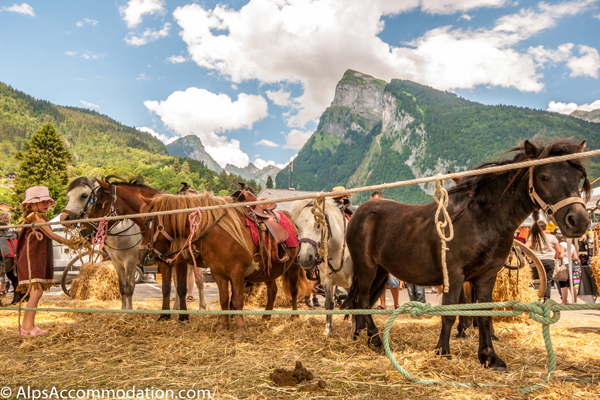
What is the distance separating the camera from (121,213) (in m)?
5.64

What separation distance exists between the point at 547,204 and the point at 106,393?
3470 mm

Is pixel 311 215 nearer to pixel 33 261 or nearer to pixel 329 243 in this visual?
pixel 329 243

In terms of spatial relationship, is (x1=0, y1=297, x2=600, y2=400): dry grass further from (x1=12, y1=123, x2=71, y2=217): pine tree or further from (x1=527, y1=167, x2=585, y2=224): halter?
(x1=12, y1=123, x2=71, y2=217): pine tree

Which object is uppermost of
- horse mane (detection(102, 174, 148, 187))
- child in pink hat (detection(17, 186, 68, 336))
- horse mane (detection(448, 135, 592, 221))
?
horse mane (detection(102, 174, 148, 187))

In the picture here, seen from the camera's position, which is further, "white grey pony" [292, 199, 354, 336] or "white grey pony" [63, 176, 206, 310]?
"white grey pony" [63, 176, 206, 310]

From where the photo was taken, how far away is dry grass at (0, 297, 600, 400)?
8.39ft

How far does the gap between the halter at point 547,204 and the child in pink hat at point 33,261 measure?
5.21 m

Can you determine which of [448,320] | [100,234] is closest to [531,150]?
[448,320]

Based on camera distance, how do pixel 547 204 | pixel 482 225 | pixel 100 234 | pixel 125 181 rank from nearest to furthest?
pixel 547 204 < pixel 482 225 < pixel 100 234 < pixel 125 181

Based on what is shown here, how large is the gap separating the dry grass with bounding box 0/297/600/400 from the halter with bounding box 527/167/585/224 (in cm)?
121

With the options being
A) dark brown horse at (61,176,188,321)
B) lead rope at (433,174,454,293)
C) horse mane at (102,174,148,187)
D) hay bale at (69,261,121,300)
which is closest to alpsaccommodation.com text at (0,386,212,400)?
lead rope at (433,174,454,293)

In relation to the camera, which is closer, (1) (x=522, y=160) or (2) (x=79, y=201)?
(1) (x=522, y=160)

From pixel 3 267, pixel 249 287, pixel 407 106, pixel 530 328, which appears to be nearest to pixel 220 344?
pixel 249 287

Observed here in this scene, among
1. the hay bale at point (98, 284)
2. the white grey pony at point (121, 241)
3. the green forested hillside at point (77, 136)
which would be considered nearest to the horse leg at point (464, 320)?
the white grey pony at point (121, 241)
